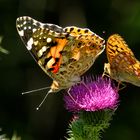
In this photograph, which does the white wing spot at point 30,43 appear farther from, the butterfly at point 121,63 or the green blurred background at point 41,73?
the green blurred background at point 41,73

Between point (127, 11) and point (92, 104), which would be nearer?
point (92, 104)

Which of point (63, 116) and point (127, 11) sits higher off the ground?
point (127, 11)

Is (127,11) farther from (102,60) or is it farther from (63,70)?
(63,70)

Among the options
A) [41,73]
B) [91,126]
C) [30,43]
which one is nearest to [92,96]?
[91,126]

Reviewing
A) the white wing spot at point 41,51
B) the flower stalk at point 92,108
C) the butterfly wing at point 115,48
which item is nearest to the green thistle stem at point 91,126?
the flower stalk at point 92,108

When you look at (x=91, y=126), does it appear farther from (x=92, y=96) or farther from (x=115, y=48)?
(x=115, y=48)

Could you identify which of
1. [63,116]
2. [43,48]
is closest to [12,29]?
[63,116]
